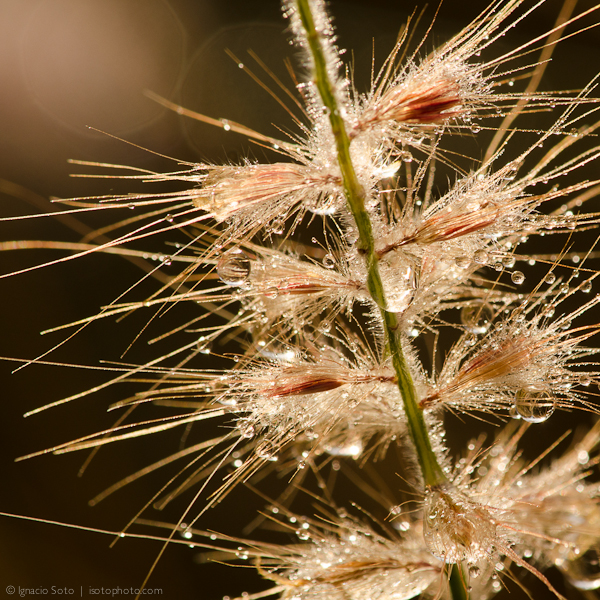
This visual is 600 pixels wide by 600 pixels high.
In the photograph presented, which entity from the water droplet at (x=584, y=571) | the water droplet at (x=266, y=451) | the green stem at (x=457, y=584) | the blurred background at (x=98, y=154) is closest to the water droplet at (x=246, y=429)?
the water droplet at (x=266, y=451)

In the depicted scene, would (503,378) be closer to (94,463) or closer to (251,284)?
(251,284)

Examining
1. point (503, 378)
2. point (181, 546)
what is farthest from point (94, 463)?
point (503, 378)

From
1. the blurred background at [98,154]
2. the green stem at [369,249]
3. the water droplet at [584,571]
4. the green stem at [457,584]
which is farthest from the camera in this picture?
the blurred background at [98,154]

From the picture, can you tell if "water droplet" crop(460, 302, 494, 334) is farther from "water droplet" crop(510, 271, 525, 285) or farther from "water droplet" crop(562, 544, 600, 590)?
"water droplet" crop(562, 544, 600, 590)

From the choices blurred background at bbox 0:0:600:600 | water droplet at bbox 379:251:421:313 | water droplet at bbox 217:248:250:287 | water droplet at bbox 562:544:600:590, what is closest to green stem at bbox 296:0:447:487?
water droplet at bbox 379:251:421:313

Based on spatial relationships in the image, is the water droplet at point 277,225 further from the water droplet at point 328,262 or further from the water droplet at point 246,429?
the water droplet at point 246,429

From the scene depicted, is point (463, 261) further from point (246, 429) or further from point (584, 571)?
point (584, 571)
